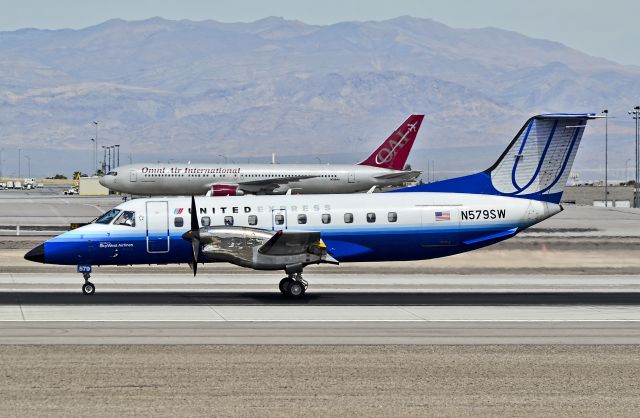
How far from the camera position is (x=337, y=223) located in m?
34.5

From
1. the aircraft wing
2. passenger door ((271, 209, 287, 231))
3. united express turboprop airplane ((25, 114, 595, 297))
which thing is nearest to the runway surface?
united express turboprop airplane ((25, 114, 595, 297))

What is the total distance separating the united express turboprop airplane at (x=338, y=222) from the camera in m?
32.7

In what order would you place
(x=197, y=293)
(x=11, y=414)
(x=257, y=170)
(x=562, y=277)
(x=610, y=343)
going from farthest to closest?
(x=257, y=170), (x=562, y=277), (x=197, y=293), (x=610, y=343), (x=11, y=414)

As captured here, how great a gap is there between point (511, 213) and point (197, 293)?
10.4m

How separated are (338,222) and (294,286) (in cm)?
272

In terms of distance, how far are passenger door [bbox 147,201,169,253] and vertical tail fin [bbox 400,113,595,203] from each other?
8463 mm

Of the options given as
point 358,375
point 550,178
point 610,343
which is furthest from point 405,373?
point 550,178

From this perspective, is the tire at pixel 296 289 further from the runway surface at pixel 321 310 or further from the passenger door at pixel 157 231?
the passenger door at pixel 157 231

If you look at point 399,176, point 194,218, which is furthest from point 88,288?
point 399,176

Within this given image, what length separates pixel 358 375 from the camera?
21.2 m

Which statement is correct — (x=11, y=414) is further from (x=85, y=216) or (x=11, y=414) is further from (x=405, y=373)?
(x=85, y=216)

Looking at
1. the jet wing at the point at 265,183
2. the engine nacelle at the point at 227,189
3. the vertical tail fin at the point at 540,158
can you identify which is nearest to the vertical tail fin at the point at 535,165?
the vertical tail fin at the point at 540,158

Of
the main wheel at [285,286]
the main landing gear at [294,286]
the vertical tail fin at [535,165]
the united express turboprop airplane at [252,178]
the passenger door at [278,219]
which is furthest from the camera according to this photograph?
the united express turboprop airplane at [252,178]

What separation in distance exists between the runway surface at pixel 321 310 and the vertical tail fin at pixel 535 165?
11.2 ft
